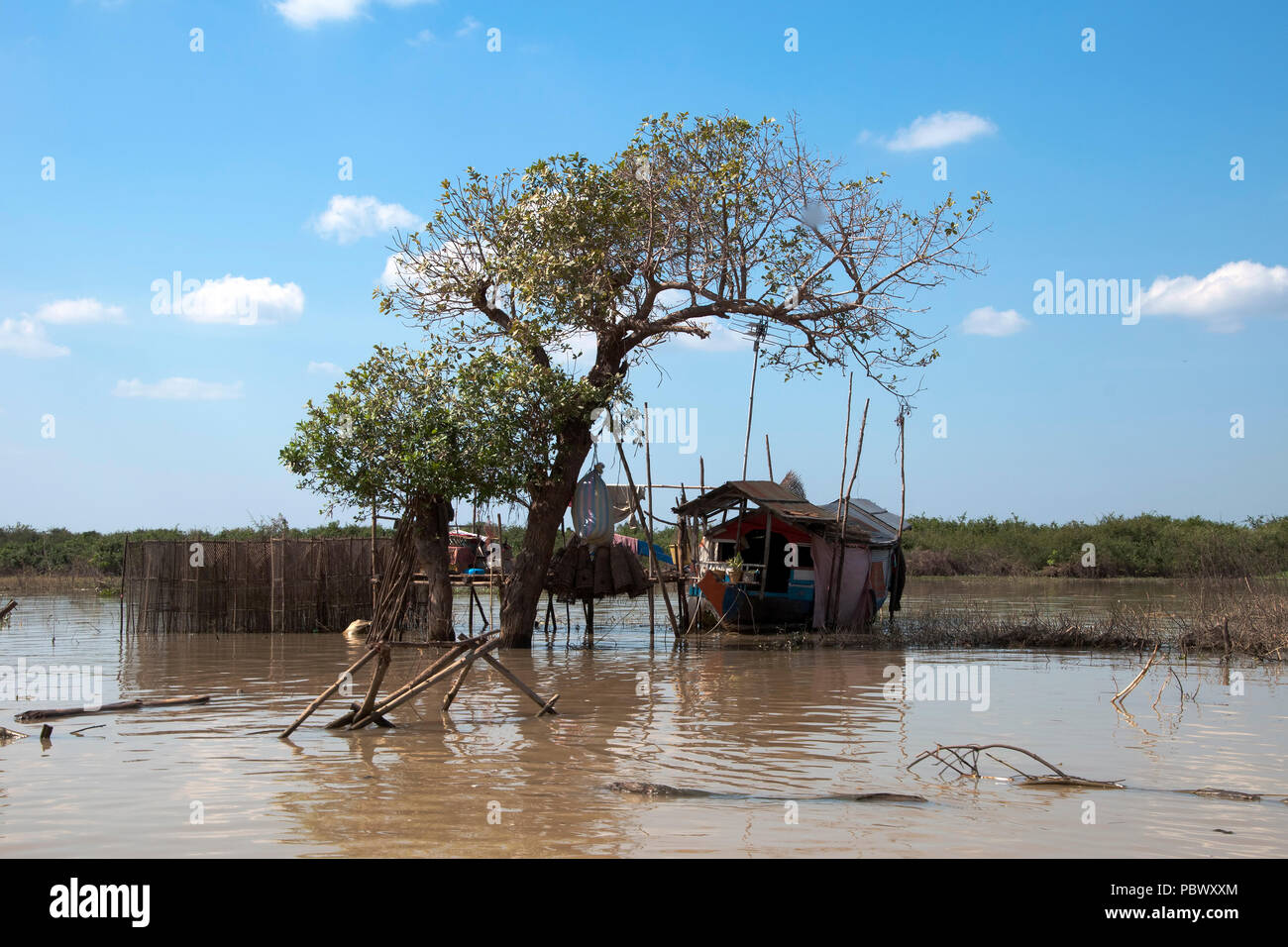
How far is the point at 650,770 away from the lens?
7.05 m

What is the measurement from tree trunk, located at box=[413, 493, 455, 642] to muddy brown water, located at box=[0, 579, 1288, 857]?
2.84 m

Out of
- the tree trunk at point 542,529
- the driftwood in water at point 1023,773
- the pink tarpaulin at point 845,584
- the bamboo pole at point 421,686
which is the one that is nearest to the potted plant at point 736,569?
the pink tarpaulin at point 845,584

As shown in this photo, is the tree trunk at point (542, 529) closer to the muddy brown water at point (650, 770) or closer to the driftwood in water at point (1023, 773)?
the muddy brown water at point (650, 770)

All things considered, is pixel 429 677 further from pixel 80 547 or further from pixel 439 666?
pixel 80 547

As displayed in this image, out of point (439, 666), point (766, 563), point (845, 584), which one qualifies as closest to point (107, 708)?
point (439, 666)

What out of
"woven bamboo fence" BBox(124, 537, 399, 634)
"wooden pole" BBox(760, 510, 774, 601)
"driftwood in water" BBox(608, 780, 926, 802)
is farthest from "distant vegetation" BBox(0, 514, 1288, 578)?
"driftwood in water" BBox(608, 780, 926, 802)

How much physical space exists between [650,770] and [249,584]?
473 inches

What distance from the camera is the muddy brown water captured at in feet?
17.6

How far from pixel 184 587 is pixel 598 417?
295 inches

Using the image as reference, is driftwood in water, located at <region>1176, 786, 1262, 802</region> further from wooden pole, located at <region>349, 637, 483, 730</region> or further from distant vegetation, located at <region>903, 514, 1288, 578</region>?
distant vegetation, located at <region>903, 514, 1288, 578</region>

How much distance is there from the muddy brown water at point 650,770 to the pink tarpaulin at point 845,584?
445cm

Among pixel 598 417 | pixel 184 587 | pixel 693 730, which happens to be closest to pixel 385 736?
pixel 693 730
